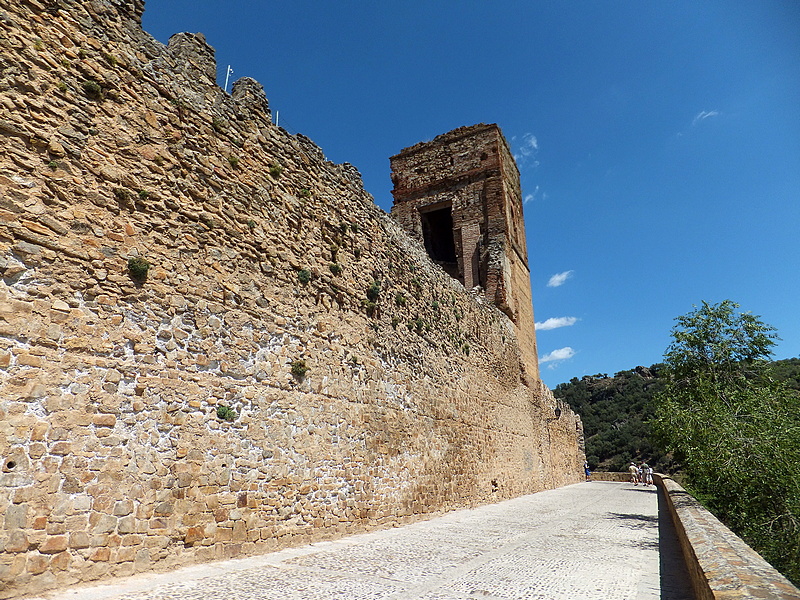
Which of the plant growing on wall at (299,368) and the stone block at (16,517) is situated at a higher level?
the plant growing on wall at (299,368)

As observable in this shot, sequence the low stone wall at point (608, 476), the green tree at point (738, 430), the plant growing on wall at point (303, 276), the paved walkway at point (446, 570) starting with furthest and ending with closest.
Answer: the low stone wall at point (608, 476)
the green tree at point (738, 430)
the plant growing on wall at point (303, 276)
the paved walkway at point (446, 570)

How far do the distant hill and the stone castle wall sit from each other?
23421 millimetres

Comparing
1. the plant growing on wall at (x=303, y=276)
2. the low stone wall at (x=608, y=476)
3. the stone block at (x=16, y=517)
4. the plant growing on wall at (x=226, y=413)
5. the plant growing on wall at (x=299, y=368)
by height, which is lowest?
the low stone wall at (x=608, y=476)

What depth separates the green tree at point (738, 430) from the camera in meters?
8.40

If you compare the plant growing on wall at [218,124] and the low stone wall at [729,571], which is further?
the plant growing on wall at [218,124]

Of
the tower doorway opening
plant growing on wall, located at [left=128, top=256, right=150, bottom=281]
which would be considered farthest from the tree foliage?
plant growing on wall, located at [left=128, top=256, right=150, bottom=281]

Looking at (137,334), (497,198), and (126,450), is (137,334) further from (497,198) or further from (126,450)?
(497,198)

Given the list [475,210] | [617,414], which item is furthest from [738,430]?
[617,414]

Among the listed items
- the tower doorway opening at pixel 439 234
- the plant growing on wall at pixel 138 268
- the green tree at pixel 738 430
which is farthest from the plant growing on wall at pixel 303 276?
the tower doorway opening at pixel 439 234

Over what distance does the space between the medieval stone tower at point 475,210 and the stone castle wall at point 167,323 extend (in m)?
10.5

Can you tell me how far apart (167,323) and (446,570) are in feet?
11.8

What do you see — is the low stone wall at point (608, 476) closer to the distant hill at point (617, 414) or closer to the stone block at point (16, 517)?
the distant hill at point (617, 414)

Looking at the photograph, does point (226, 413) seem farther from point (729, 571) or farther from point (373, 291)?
point (729, 571)

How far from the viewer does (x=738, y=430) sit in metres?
8.92
